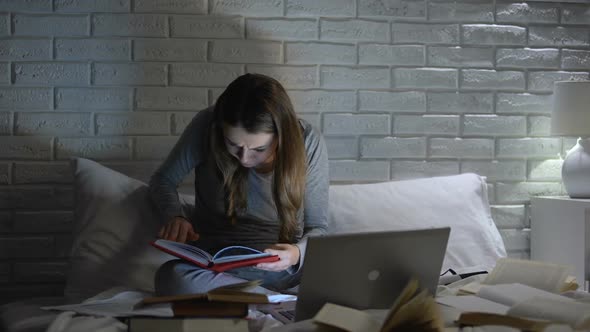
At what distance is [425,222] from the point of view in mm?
2664

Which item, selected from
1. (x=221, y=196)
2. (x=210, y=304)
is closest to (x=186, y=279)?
(x=221, y=196)

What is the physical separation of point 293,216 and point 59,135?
1088mm

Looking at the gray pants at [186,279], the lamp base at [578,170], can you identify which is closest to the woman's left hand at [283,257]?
the gray pants at [186,279]

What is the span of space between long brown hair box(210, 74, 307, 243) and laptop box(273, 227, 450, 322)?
2.61 feet

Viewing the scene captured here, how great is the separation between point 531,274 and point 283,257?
63cm

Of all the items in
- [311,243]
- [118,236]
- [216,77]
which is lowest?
[118,236]

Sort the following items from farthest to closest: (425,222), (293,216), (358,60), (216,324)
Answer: (358,60) < (425,222) < (293,216) < (216,324)

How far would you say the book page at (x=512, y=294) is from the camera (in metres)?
1.60

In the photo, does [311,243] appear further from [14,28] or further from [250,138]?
[14,28]

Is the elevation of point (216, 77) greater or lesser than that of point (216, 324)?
greater

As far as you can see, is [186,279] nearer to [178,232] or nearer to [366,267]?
[178,232]

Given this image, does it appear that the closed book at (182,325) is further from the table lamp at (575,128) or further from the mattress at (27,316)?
the table lamp at (575,128)

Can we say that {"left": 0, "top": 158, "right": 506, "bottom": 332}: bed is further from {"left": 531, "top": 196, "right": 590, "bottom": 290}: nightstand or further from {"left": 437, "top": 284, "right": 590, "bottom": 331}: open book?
{"left": 437, "top": 284, "right": 590, "bottom": 331}: open book

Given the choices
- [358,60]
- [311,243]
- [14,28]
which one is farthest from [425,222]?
[14,28]
